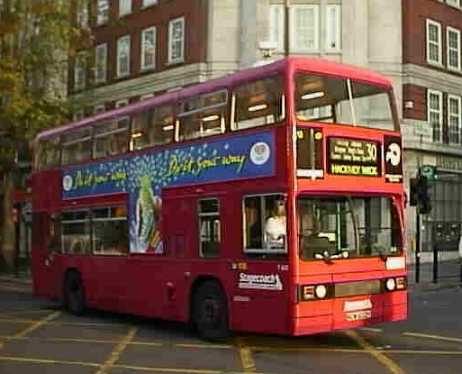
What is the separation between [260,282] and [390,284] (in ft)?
6.50

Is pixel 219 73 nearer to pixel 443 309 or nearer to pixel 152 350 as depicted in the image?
pixel 443 309

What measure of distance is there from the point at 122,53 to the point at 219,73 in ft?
26.0

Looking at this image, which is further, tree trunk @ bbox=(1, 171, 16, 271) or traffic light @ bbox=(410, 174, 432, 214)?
tree trunk @ bbox=(1, 171, 16, 271)

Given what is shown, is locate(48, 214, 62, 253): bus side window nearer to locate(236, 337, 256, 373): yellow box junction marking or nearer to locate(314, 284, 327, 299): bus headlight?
locate(236, 337, 256, 373): yellow box junction marking

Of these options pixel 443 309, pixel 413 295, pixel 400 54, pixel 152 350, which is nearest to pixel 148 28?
pixel 400 54

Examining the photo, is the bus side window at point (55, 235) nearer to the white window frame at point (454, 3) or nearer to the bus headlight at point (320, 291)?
the bus headlight at point (320, 291)

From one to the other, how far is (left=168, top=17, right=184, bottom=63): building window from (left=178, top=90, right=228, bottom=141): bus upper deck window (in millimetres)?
24308

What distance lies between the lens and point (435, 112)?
3784 centimetres

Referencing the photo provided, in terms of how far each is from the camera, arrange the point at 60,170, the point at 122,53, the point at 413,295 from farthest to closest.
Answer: the point at 122,53 → the point at 413,295 → the point at 60,170

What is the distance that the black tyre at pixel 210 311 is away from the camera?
41.8 feet

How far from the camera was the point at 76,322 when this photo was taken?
52.3ft

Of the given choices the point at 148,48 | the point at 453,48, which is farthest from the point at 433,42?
the point at 148,48

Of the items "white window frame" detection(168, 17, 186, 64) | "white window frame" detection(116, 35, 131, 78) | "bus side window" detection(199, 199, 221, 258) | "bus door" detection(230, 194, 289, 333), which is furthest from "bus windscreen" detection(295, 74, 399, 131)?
"white window frame" detection(116, 35, 131, 78)

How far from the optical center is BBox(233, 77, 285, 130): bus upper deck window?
38.8 ft
